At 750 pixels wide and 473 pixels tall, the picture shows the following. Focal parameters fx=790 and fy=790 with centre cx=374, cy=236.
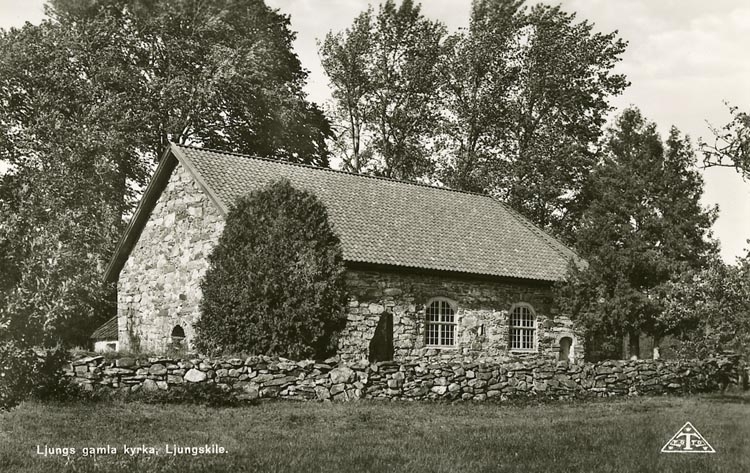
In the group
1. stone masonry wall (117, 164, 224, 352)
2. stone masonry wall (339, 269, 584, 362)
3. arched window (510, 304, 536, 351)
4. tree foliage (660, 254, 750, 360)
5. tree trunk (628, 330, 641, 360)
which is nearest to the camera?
tree foliage (660, 254, 750, 360)

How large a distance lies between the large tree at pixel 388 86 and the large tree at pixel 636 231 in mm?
7509

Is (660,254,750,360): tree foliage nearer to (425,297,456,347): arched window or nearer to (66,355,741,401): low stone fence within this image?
(66,355,741,401): low stone fence

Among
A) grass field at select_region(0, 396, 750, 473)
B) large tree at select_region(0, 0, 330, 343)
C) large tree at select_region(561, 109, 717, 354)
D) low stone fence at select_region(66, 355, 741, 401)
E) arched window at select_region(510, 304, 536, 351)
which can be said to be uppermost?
Answer: large tree at select_region(0, 0, 330, 343)

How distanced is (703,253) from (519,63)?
12841 mm

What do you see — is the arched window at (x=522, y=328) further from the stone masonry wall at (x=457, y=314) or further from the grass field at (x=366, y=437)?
the grass field at (x=366, y=437)

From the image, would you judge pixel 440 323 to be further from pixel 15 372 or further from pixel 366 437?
pixel 15 372

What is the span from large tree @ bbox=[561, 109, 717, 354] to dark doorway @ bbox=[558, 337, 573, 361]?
110 cm

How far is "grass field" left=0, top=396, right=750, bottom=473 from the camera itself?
8.92 m

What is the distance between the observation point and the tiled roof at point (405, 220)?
73.3 ft

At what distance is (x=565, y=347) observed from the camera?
25156mm

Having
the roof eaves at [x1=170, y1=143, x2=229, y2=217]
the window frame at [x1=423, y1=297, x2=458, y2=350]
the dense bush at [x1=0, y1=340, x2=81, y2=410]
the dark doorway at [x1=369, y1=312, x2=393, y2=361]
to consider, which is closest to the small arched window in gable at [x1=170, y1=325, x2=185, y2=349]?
the roof eaves at [x1=170, y1=143, x2=229, y2=217]

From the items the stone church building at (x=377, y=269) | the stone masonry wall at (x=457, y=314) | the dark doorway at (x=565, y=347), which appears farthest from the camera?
the dark doorway at (x=565, y=347)

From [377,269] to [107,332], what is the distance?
11291mm

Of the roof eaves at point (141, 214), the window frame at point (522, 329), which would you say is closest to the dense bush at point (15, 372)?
the roof eaves at point (141, 214)
